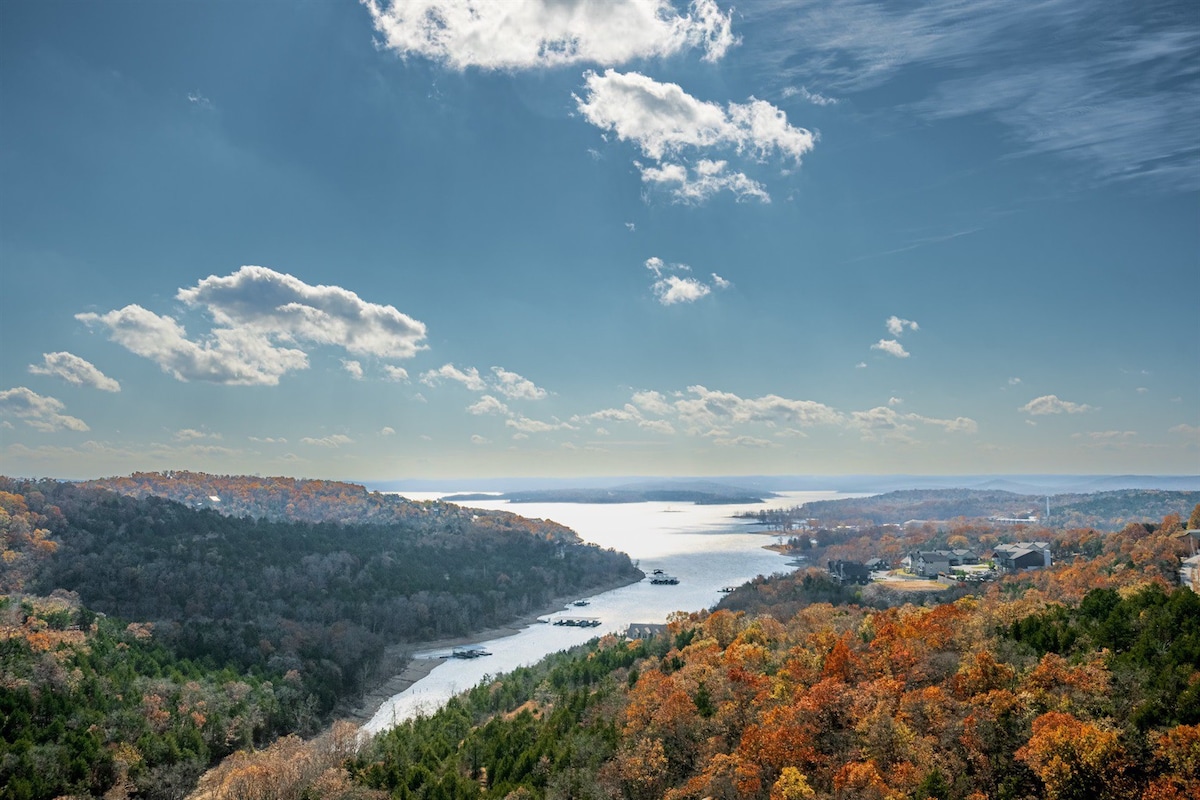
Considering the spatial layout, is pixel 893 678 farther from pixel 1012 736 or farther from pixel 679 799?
pixel 679 799

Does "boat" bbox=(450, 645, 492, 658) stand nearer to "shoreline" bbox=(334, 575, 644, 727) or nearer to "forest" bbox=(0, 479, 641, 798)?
"shoreline" bbox=(334, 575, 644, 727)

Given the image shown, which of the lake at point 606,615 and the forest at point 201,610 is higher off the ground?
the forest at point 201,610

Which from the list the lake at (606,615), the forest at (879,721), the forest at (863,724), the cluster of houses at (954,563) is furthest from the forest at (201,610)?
the cluster of houses at (954,563)

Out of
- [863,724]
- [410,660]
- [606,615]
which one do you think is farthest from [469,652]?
[863,724]

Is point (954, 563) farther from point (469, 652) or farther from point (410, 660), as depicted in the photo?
point (410, 660)

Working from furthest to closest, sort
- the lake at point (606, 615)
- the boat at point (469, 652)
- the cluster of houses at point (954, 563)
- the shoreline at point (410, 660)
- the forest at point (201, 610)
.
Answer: the cluster of houses at point (954, 563), the boat at point (469, 652), the lake at point (606, 615), the shoreline at point (410, 660), the forest at point (201, 610)

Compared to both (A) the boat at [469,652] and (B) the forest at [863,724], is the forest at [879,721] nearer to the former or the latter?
(B) the forest at [863,724]
